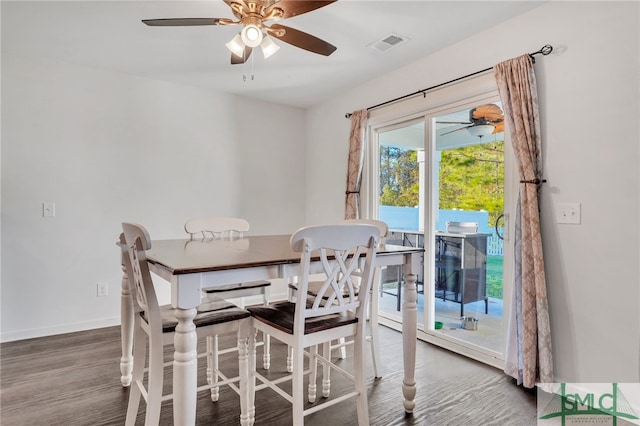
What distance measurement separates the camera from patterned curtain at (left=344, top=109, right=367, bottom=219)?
3.63 metres

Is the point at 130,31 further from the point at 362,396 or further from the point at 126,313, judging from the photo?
the point at 362,396

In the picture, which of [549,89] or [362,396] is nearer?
[362,396]

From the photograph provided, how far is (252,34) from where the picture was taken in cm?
181

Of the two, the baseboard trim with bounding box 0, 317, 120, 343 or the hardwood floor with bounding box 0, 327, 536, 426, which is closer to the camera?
the hardwood floor with bounding box 0, 327, 536, 426

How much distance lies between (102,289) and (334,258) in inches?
107

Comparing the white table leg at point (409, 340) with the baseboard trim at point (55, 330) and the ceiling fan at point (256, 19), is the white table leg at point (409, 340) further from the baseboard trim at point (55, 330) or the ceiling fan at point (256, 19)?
the baseboard trim at point (55, 330)

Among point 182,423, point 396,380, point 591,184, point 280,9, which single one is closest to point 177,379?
point 182,423

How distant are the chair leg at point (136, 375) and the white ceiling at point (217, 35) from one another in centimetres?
200

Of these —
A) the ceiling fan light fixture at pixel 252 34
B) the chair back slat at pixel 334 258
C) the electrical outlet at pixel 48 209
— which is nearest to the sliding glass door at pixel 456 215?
the chair back slat at pixel 334 258

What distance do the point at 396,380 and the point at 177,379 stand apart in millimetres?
1494

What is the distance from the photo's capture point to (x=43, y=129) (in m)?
3.07

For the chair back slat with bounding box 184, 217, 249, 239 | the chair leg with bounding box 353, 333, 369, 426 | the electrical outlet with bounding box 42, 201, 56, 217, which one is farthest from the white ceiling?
the chair leg with bounding box 353, 333, 369, 426

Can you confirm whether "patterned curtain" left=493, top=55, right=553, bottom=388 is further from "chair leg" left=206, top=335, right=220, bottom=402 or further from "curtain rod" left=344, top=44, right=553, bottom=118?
"chair leg" left=206, top=335, right=220, bottom=402

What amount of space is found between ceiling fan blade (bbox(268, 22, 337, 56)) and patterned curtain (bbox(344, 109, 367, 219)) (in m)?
1.47
